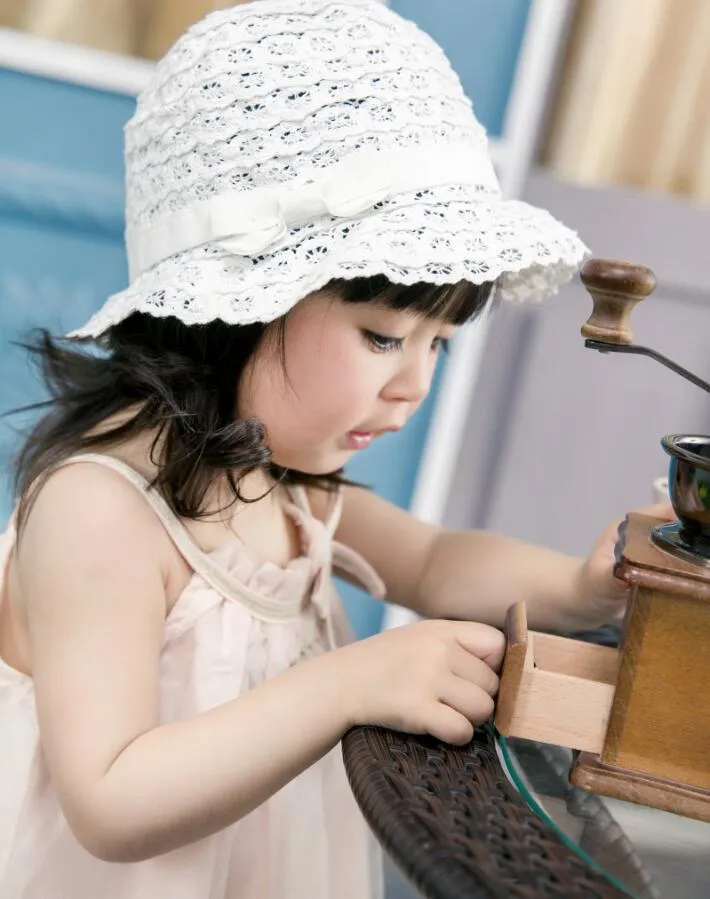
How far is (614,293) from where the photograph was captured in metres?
0.70

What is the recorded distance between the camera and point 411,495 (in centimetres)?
185

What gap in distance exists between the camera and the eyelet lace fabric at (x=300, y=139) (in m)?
0.82

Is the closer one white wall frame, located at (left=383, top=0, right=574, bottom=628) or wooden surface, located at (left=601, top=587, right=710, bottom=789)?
wooden surface, located at (left=601, top=587, right=710, bottom=789)

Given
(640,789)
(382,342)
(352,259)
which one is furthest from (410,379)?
(640,789)

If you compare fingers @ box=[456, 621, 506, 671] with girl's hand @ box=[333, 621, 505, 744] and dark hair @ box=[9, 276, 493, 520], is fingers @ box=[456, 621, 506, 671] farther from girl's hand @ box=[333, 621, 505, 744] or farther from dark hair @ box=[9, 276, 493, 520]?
dark hair @ box=[9, 276, 493, 520]

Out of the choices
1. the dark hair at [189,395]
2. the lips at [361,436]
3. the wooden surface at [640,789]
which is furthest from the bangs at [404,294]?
the wooden surface at [640,789]

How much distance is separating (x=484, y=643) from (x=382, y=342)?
272 millimetres

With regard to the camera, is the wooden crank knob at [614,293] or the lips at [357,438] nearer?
the wooden crank knob at [614,293]

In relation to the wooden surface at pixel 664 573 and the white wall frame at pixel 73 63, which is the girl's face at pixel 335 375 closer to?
the wooden surface at pixel 664 573

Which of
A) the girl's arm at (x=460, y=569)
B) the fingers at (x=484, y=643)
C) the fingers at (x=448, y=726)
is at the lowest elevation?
the girl's arm at (x=460, y=569)

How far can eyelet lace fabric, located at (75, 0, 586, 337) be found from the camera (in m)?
0.82

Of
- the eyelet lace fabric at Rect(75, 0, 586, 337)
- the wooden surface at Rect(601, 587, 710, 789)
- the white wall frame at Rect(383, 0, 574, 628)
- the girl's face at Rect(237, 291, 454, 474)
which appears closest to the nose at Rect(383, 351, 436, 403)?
the girl's face at Rect(237, 291, 454, 474)

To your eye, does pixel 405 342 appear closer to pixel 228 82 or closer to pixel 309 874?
pixel 228 82

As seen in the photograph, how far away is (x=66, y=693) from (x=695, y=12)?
4.94ft
